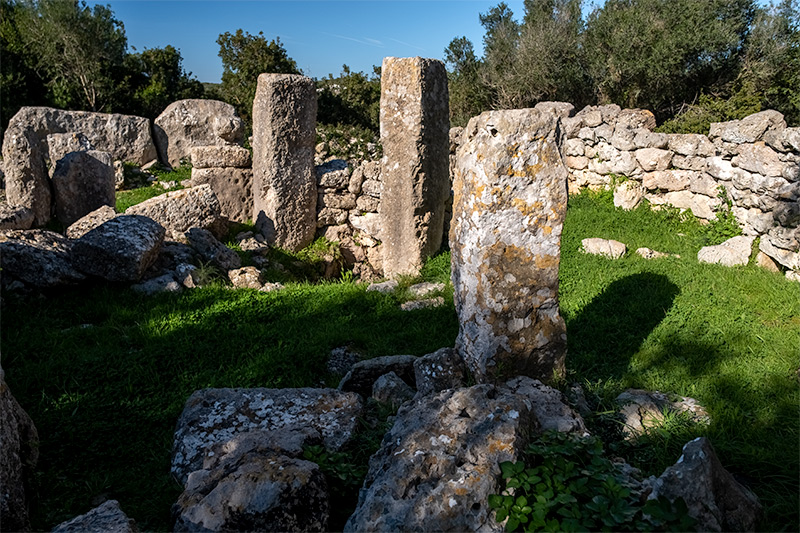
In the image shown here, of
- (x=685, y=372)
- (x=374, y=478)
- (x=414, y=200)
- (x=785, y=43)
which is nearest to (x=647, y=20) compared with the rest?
(x=785, y=43)

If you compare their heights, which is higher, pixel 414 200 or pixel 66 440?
pixel 414 200

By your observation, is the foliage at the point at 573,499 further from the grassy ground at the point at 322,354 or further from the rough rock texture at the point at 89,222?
the rough rock texture at the point at 89,222

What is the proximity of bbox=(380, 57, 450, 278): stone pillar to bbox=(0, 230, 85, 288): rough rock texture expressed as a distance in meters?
3.96

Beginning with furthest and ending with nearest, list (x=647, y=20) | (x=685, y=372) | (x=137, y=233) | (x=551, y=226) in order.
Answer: (x=647, y=20), (x=137, y=233), (x=685, y=372), (x=551, y=226)

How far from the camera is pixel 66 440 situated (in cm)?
410

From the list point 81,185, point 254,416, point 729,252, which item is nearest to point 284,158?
point 81,185

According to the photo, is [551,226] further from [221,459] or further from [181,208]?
[181,208]

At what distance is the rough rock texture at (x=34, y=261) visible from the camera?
246 inches

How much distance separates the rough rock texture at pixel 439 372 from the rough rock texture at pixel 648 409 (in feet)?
3.57

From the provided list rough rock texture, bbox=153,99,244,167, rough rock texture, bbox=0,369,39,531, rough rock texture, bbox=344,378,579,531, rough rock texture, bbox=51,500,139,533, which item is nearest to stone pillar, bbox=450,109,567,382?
rough rock texture, bbox=344,378,579,531

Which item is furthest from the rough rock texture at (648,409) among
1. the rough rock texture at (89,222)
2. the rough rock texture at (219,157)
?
the rough rock texture at (219,157)

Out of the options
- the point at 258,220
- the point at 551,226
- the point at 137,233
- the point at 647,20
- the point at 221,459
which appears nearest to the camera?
the point at 221,459

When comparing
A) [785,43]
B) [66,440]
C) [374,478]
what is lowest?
[66,440]

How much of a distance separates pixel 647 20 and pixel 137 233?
15047mm
